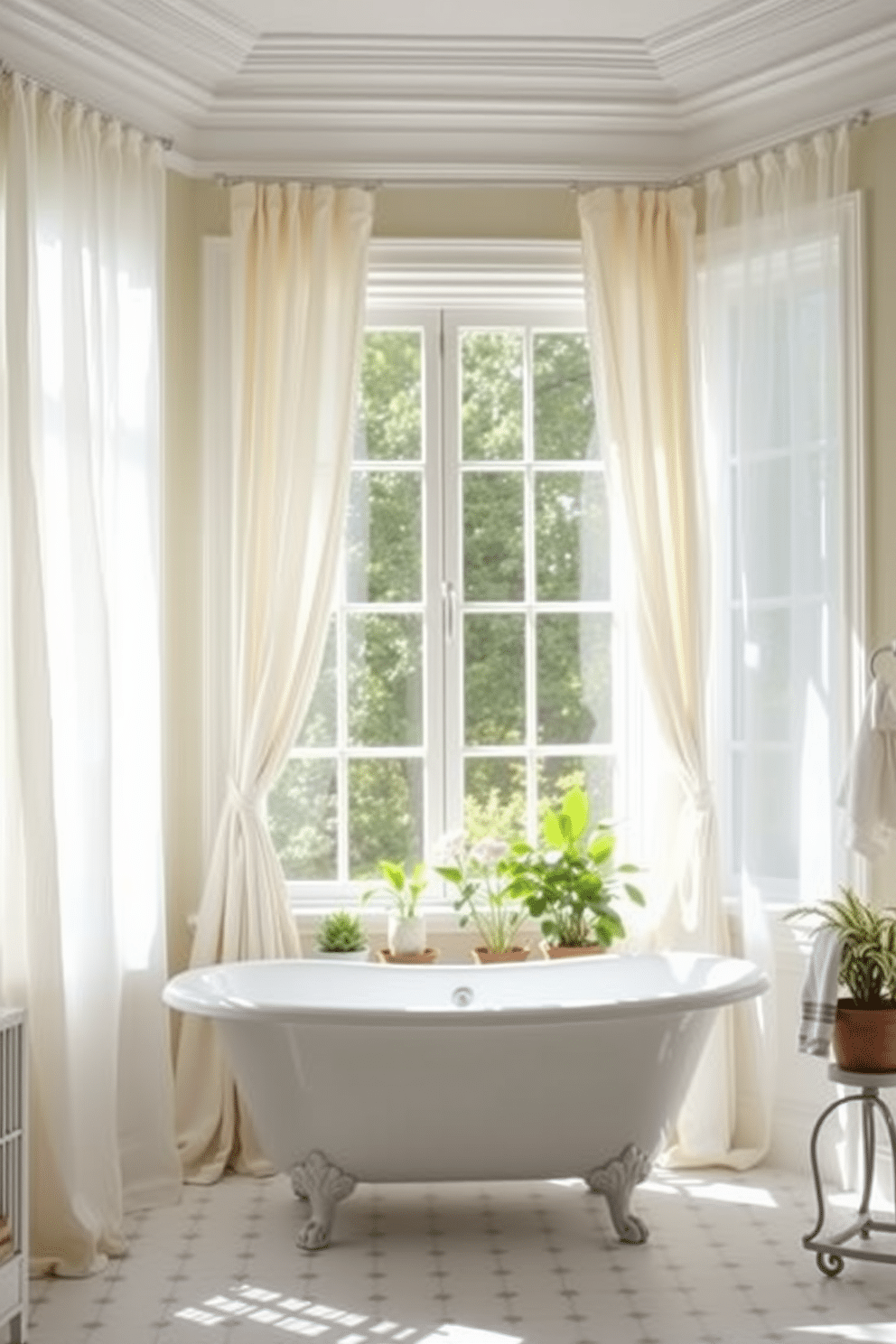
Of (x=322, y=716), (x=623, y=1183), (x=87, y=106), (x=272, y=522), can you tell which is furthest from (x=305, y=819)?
(x=87, y=106)

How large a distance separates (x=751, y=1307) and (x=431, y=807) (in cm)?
198

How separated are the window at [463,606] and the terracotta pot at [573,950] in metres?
0.51

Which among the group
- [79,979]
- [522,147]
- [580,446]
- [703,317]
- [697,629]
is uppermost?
[522,147]

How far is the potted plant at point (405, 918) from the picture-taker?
513cm

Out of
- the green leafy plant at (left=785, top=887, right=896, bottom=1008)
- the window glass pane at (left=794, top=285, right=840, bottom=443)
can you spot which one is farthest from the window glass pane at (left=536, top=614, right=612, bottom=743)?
the green leafy plant at (left=785, top=887, right=896, bottom=1008)

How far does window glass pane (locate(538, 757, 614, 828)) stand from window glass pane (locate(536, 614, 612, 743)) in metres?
0.07

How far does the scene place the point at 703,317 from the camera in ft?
17.3

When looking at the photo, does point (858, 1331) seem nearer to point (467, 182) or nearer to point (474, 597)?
point (474, 597)

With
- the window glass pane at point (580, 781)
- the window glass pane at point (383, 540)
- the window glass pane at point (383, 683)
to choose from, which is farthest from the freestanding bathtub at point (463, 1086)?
the window glass pane at point (383, 540)

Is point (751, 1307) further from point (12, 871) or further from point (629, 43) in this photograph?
point (629, 43)

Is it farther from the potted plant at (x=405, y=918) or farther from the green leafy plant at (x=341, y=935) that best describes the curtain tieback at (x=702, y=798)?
the green leafy plant at (x=341, y=935)

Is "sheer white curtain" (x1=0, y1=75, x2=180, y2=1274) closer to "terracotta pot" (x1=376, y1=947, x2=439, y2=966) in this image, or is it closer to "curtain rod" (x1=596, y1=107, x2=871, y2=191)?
"terracotta pot" (x1=376, y1=947, x2=439, y2=966)

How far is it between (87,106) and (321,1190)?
2878mm

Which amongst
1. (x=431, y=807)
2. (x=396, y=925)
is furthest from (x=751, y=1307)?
(x=431, y=807)
